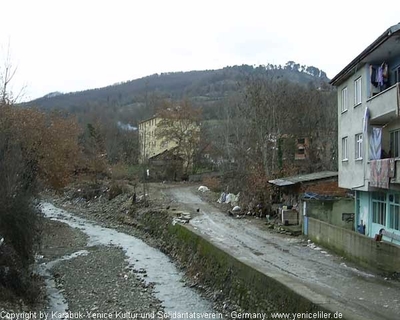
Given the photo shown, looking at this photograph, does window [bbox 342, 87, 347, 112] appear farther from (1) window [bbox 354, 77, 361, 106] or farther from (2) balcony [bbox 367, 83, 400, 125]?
(2) balcony [bbox 367, 83, 400, 125]

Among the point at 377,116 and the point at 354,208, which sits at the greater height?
the point at 377,116

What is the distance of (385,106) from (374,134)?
7.93 ft

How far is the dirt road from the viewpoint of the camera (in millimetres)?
13125

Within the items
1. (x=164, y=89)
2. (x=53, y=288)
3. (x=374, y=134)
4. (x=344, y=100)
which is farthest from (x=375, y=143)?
(x=164, y=89)

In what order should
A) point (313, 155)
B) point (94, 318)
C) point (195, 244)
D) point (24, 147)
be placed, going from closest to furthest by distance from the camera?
point (94, 318) → point (195, 244) → point (24, 147) → point (313, 155)

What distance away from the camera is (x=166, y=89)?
115 metres

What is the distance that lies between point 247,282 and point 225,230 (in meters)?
12.9

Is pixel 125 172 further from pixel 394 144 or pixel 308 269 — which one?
pixel 308 269

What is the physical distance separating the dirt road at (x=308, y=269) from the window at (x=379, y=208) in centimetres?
331

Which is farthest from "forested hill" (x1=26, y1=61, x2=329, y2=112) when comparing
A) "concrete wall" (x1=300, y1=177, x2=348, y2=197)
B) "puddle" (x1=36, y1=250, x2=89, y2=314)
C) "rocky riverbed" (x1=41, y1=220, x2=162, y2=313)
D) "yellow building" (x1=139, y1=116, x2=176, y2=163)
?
"puddle" (x1=36, y1=250, x2=89, y2=314)

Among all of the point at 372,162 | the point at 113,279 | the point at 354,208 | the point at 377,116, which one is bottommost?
the point at 113,279

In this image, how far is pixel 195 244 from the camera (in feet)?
81.3

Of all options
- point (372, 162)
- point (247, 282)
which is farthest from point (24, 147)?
point (372, 162)

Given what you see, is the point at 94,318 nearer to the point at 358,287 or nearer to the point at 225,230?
the point at 358,287
